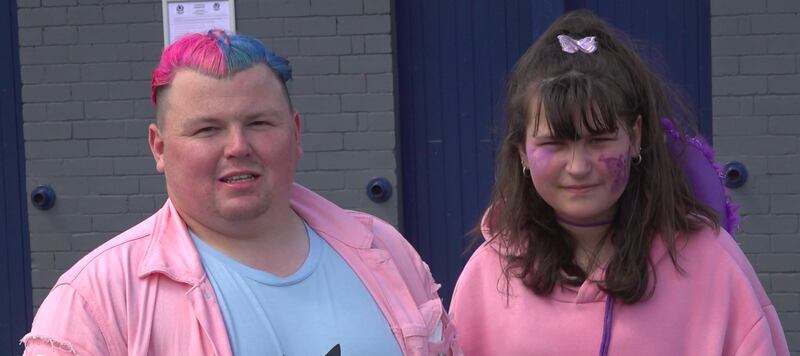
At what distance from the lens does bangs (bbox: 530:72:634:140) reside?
8.80 feet

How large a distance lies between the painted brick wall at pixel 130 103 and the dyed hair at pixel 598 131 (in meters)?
2.87

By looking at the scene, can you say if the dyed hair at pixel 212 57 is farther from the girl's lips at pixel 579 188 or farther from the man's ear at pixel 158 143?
the girl's lips at pixel 579 188

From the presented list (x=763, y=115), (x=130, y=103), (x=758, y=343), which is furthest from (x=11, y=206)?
(x=758, y=343)

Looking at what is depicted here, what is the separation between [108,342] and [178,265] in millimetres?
224

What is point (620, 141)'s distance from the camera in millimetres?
2711

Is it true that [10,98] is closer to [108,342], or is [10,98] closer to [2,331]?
[2,331]

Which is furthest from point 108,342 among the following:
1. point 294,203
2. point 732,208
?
point 732,208

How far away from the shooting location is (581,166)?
2678mm

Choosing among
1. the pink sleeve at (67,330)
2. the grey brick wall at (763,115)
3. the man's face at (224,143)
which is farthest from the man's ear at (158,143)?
the grey brick wall at (763,115)

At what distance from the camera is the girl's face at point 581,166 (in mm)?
2695

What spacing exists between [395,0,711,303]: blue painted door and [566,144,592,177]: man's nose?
3122 mm

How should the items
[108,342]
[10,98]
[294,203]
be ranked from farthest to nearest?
[10,98] → [294,203] → [108,342]

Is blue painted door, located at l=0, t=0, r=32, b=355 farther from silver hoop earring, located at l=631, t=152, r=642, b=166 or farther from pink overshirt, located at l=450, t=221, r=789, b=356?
silver hoop earring, located at l=631, t=152, r=642, b=166

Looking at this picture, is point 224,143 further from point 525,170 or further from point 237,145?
point 525,170
